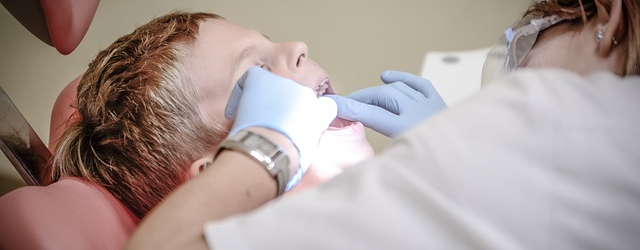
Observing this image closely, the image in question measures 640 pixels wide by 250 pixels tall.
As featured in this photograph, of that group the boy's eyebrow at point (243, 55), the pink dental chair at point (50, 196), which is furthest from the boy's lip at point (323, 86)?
the pink dental chair at point (50, 196)

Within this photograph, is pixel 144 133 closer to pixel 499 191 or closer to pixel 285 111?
pixel 285 111

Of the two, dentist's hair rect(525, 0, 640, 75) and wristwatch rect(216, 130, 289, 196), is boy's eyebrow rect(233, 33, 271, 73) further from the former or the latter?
dentist's hair rect(525, 0, 640, 75)

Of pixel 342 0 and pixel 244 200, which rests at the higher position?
pixel 244 200

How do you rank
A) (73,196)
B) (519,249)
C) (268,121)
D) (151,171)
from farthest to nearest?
(151,171) → (73,196) → (268,121) → (519,249)

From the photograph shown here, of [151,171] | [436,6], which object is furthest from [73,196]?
[436,6]

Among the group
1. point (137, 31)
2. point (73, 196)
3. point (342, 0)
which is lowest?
point (342, 0)

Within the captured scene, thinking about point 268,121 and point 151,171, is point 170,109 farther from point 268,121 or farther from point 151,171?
point 268,121

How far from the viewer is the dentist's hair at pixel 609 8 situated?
85 centimetres

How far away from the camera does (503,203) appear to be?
2.17 feet

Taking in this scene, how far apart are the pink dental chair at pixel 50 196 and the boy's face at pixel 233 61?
0.95 ft

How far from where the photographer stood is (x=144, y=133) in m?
1.27

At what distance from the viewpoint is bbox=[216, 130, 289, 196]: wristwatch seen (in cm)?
83

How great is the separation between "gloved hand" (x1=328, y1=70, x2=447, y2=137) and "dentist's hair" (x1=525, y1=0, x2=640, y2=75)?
0.33 m

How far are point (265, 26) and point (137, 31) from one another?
731 millimetres
